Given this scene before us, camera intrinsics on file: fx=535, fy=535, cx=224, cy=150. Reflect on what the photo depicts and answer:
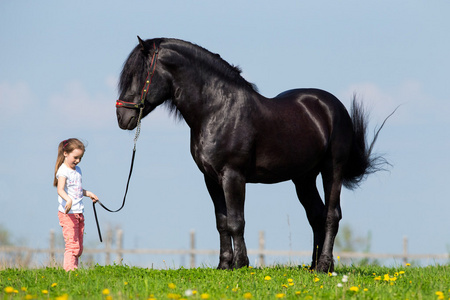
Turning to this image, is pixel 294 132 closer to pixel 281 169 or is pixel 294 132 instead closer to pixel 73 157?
pixel 281 169

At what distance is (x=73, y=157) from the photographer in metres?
7.24

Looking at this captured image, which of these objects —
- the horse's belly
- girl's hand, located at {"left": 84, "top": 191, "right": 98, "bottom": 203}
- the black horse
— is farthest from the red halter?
the horse's belly

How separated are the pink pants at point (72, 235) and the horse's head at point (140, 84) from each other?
1.49 metres

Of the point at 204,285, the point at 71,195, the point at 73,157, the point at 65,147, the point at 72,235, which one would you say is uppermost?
the point at 65,147

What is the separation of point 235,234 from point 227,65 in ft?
7.33

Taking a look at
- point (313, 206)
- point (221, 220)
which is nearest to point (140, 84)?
point (221, 220)

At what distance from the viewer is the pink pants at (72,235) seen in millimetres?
7188

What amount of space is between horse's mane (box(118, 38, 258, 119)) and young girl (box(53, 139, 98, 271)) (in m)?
1.16

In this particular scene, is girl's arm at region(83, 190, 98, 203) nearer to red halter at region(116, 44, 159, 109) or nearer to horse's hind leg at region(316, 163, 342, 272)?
red halter at region(116, 44, 159, 109)

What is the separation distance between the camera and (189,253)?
20.2 m

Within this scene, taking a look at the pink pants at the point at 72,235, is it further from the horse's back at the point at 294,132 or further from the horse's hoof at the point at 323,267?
the horse's hoof at the point at 323,267

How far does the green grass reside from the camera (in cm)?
508

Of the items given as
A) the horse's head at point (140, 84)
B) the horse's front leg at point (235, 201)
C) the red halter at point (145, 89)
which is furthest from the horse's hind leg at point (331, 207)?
the red halter at point (145, 89)

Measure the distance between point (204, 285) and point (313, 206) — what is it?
2.92 m
